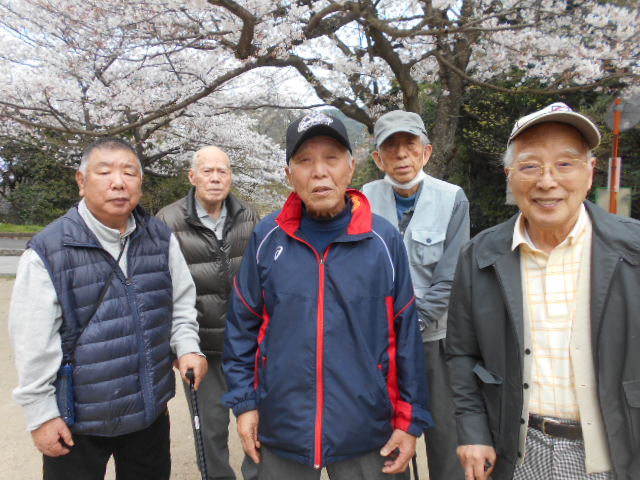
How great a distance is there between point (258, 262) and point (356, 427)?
721 mm

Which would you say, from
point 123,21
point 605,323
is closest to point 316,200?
point 605,323

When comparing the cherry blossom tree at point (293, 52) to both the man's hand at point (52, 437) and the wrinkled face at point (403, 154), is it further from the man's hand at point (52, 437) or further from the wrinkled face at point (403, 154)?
the man's hand at point (52, 437)

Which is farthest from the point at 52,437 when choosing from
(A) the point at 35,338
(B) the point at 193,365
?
(B) the point at 193,365

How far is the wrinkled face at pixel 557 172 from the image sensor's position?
4.53 feet

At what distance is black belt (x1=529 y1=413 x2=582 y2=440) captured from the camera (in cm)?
136

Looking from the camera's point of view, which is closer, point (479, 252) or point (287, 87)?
point (479, 252)

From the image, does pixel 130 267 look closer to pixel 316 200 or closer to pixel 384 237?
pixel 316 200

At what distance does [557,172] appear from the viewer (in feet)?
4.54

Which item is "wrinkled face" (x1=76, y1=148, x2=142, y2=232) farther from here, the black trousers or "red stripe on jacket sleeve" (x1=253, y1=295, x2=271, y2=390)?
the black trousers

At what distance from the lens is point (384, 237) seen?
169 cm

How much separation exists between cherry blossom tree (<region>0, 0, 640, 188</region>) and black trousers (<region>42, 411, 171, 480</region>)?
3.82m

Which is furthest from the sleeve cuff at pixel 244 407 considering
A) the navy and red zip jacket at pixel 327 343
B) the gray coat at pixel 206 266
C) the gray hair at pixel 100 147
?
the gray hair at pixel 100 147

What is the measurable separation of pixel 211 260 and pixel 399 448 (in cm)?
160

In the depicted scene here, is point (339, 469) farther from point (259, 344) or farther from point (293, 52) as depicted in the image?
point (293, 52)
